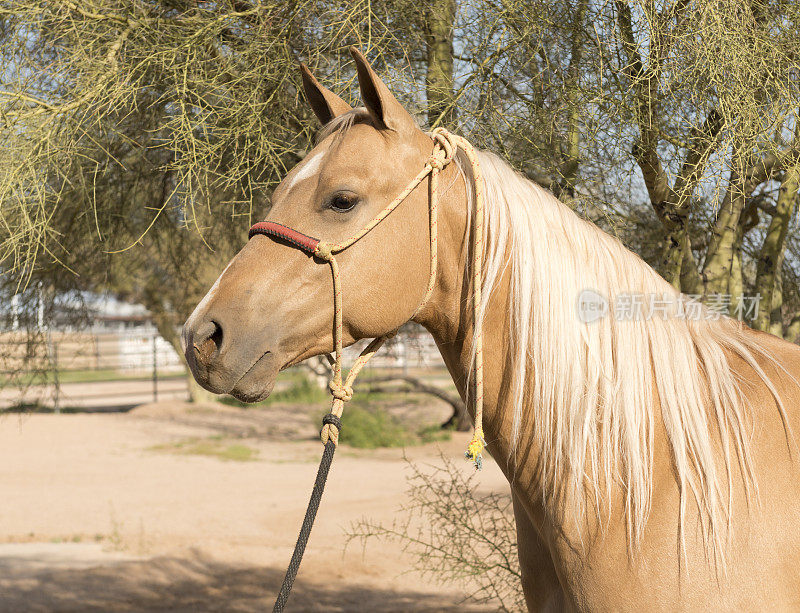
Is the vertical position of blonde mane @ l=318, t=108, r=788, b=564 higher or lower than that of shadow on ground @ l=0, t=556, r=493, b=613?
higher

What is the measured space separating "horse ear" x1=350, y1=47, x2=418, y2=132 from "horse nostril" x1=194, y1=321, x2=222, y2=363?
1.90 feet

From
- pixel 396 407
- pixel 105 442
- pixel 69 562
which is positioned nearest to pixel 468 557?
pixel 69 562

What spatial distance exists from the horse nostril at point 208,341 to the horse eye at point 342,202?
359 millimetres

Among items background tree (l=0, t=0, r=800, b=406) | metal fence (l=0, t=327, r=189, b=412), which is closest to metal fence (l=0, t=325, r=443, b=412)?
metal fence (l=0, t=327, r=189, b=412)

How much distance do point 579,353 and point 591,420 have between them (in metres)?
0.15

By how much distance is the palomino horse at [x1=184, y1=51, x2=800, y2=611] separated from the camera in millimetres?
1530

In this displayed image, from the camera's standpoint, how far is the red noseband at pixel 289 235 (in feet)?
5.12

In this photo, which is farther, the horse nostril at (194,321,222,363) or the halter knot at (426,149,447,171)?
the halter knot at (426,149,447,171)

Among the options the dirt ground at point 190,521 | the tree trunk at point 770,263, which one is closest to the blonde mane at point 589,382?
the tree trunk at point 770,263

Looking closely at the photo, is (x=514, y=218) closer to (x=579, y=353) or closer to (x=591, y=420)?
(x=579, y=353)

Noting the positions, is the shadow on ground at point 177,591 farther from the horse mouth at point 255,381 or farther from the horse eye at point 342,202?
the horse eye at point 342,202

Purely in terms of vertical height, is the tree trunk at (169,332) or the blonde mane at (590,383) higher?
the blonde mane at (590,383)

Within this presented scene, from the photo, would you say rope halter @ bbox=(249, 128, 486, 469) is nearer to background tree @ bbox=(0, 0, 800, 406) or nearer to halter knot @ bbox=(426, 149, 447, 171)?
halter knot @ bbox=(426, 149, 447, 171)

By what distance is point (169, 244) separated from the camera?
4340 millimetres
